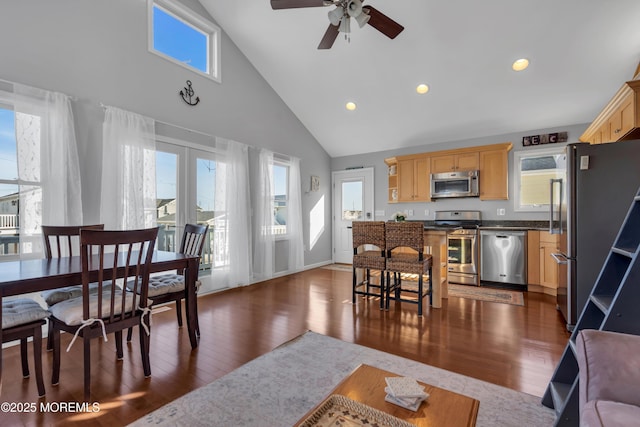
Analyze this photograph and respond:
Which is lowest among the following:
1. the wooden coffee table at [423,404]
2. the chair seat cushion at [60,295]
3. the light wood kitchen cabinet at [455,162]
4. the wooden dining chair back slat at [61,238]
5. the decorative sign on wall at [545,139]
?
the wooden coffee table at [423,404]

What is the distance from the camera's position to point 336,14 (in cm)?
254

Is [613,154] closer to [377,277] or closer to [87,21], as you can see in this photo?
[377,277]

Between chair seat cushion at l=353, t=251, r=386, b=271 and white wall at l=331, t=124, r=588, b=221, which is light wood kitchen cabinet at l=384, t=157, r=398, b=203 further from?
chair seat cushion at l=353, t=251, r=386, b=271

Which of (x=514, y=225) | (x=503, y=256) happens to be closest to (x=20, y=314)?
(x=503, y=256)

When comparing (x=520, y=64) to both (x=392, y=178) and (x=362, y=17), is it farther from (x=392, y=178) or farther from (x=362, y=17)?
(x=392, y=178)

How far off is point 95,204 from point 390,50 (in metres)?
4.10

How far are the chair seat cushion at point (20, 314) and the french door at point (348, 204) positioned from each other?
5239 millimetres

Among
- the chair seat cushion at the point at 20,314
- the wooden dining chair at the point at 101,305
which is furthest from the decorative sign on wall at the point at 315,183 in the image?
the chair seat cushion at the point at 20,314

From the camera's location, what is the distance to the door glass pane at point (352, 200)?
654 cm

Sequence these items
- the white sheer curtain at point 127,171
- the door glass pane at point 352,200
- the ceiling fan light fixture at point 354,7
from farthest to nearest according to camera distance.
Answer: the door glass pane at point 352,200 → the white sheer curtain at point 127,171 → the ceiling fan light fixture at point 354,7

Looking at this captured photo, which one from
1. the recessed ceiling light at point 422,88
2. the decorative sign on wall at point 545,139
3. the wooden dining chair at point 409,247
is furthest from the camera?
the decorative sign on wall at point 545,139

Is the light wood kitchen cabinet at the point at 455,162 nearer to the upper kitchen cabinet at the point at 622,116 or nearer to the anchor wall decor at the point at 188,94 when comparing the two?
the upper kitchen cabinet at the point at 622,116

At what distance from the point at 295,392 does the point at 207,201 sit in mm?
3154

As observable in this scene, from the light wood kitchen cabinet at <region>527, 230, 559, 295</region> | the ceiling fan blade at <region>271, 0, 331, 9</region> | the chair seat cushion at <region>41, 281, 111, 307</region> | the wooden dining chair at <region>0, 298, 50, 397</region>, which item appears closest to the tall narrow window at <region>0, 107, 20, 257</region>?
the chair seat cushion at <region>41, 281, 111, 307</region>
